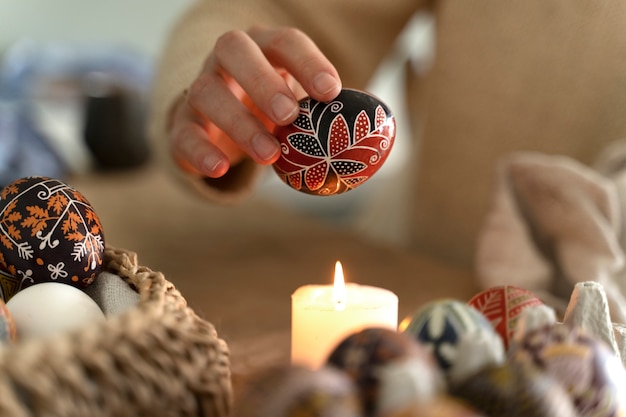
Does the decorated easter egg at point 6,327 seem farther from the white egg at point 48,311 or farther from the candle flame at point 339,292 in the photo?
the candle flame at point 339,292

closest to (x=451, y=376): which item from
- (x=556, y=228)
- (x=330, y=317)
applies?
(x=330, y=317)

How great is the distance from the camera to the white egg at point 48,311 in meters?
0.40

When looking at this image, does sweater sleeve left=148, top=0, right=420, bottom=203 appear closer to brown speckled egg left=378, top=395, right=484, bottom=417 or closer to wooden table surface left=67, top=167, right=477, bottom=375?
wooden table surface left=67, top=167, right=477, bottom=375

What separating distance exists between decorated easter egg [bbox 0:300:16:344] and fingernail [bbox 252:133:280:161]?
202 millimetres

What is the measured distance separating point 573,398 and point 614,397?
2cm

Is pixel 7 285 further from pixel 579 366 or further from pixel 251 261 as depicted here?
pixel 251 261

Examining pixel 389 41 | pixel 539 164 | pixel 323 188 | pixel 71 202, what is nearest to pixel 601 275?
pixel 539 164

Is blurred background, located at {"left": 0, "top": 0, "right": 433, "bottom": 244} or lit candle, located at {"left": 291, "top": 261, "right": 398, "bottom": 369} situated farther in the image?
blurred background, located at {"left": 0, "top": 0, "right": 433, "bottom": 244}

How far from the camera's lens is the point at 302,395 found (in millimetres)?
288

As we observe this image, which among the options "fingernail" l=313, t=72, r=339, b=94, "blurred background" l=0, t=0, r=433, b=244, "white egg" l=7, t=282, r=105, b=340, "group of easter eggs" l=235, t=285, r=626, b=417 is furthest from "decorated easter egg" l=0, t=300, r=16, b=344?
"blurred background" l=0, t=0, r=433, b=244

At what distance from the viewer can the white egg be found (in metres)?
0.40

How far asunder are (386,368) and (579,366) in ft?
0.30

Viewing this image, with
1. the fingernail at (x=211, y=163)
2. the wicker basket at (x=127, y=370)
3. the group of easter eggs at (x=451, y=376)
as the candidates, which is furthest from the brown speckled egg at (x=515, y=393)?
the fingernail at (x=211, y=163)

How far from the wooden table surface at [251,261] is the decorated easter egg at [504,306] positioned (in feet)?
0.74
